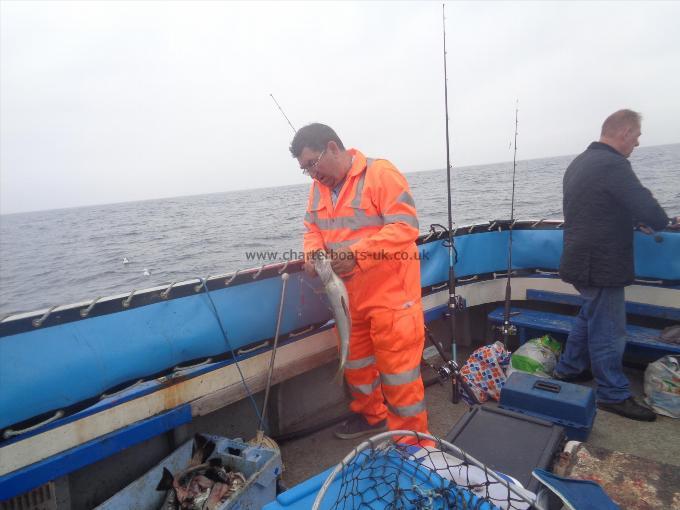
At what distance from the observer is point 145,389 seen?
2.87 m

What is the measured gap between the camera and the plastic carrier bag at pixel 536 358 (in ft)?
13.5

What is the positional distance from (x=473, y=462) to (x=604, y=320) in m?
2.88

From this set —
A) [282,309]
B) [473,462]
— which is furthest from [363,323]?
[473,462]

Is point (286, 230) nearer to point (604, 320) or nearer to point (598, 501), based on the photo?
point (604, 320)

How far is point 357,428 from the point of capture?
3.70m

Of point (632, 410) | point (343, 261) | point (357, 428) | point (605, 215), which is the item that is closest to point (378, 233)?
point (343, 261)

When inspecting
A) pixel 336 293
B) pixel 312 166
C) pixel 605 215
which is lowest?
pixel 336 293

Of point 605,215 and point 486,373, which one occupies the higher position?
point 605,215

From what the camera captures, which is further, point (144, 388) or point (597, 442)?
point (597, 442)

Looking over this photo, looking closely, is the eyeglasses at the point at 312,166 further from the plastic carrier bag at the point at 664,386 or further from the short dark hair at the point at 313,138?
the plastic carrier bag at the point at 664,386

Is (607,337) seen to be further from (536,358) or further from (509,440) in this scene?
(509,440)

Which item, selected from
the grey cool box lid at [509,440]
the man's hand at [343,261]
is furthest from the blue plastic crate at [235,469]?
the man's hand at [343,261]

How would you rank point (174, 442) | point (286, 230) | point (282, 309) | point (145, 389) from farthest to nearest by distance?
1. point (286, 230)
2. point (282, 309)
3. point (174, 442)
4. point (145, 389)

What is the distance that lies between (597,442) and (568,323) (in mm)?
1433
